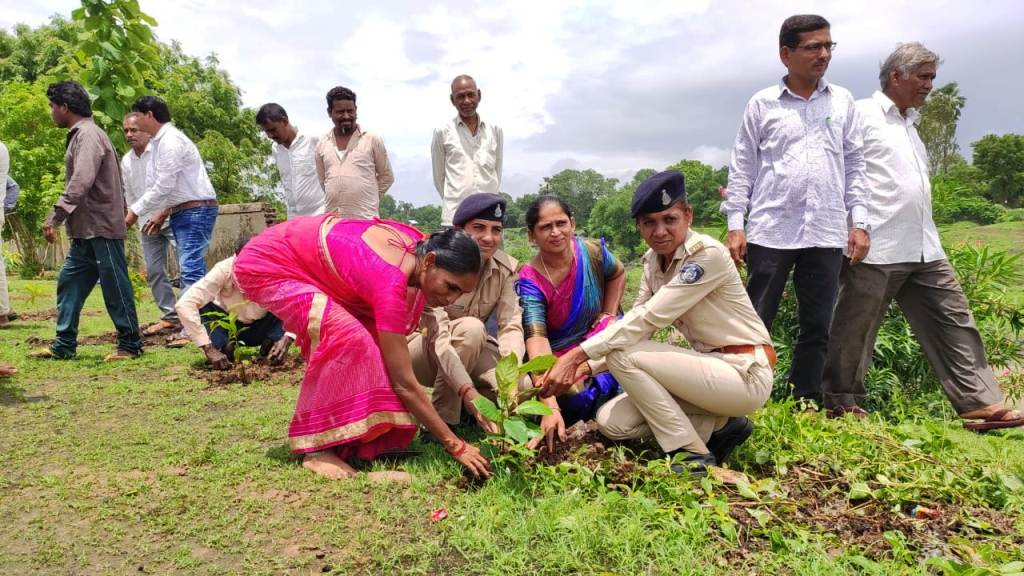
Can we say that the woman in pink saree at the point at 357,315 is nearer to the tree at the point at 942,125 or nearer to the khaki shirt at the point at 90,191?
the khaki shirt at the point at 90,191

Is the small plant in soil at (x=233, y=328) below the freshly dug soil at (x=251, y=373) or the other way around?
the other way around

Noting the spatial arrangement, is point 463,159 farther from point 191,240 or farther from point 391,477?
point 391,477

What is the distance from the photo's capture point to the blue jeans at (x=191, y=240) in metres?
6.02

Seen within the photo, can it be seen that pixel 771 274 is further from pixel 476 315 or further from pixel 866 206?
pixel 476 315

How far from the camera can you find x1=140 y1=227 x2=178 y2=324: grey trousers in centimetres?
621

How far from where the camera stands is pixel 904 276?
4246mm

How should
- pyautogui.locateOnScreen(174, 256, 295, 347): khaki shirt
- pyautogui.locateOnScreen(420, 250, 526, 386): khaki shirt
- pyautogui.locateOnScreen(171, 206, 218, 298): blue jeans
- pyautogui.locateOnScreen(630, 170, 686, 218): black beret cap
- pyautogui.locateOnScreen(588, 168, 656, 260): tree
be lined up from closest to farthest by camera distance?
1. pyautogui.locateOnScreen(630, 170, 686, 218): black beret cap
2. pyautogui.locateOnScreen(420, 250, 526, 386): khaki shirt
3. pyautogui.locateOnScreen(174, 256, 295, 347): khaki shirt
4. pyautogui.locateOnScreen(171, 206, 218, 298): blue jeans
5. pyautogui.locateOnScreen(588, 168, 656, 260): tree

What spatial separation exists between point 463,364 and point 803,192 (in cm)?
215

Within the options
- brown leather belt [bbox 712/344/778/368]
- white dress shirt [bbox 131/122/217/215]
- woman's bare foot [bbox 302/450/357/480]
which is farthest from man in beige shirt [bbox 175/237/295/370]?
brown leather belt [bbox 712/344/778/368]

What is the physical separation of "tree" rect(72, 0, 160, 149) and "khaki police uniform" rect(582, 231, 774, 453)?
621cm

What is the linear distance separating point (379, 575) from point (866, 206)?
350 centimetres

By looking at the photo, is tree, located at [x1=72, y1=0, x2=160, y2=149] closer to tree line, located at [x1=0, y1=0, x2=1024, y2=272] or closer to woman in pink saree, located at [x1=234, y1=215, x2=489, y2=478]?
tree line, located at [x1=0, y1=0, x2=1024, y2=272]

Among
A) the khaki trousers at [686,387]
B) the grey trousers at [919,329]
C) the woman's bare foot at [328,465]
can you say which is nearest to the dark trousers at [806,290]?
the grey trousers at [919,329]

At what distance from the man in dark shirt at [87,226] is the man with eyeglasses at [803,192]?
456 cm
